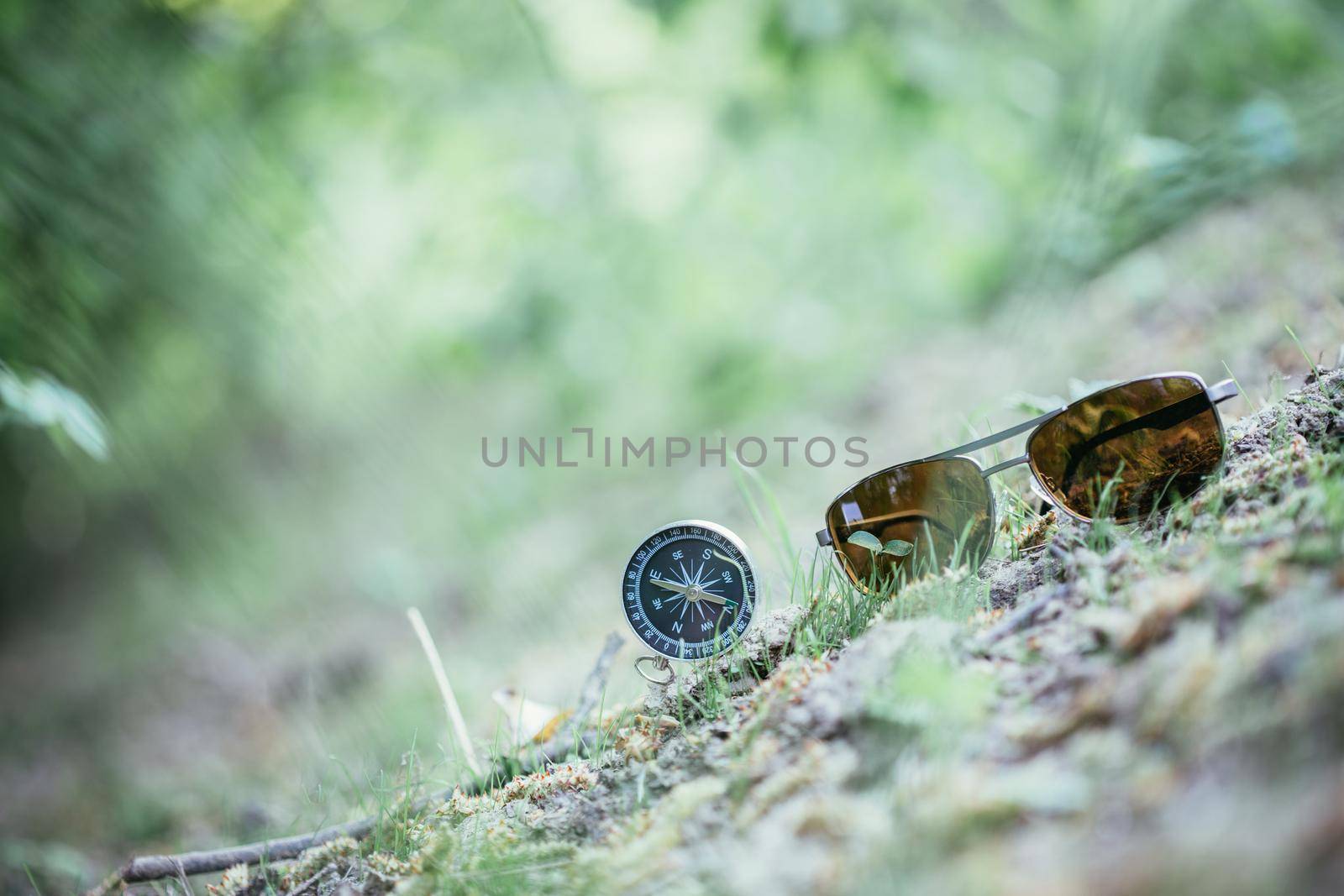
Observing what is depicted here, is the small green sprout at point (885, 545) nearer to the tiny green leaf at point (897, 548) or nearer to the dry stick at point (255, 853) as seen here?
the tiny green leaf at point (897, 548)

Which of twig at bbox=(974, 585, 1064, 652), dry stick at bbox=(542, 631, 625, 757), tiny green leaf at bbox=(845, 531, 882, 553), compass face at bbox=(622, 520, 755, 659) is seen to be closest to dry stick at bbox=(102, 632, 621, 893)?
dry stick at bbox=(542, 631, 625, 757)

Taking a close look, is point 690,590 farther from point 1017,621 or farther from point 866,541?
point 1017,621

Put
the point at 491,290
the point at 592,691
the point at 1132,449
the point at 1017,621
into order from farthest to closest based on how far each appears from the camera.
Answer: the point at 491,290 → the point at 592,691 → the point at 1132,449 → the point at 1017,621

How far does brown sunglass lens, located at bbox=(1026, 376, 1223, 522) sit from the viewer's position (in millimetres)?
1453

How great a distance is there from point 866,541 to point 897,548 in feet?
0.19

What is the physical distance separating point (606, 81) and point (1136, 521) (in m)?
4.06

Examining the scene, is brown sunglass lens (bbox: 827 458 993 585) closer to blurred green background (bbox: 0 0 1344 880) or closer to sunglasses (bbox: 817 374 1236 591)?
sunglasses (bbox: 817 374 1236 591)

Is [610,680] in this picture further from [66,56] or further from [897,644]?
[66,56]

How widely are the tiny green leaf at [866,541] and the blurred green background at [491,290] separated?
82cm

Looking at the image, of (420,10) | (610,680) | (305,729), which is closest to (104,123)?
(420,10)

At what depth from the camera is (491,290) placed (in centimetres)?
497

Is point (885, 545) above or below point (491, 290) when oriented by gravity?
below

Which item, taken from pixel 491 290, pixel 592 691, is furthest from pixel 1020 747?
pixel 491 290

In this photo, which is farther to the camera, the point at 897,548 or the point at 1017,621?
the point at 897,548
